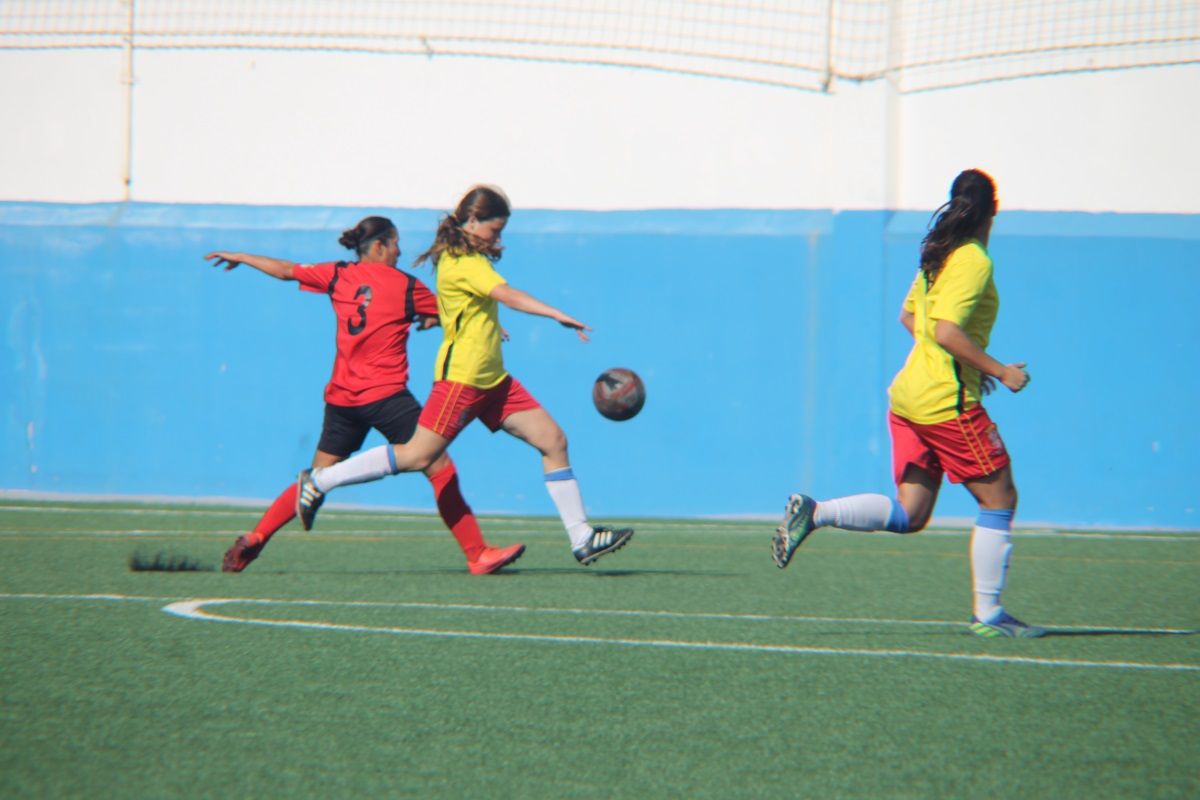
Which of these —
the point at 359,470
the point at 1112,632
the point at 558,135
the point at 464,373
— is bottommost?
the point at 1112,632

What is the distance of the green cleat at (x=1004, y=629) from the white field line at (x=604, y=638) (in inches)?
15.0

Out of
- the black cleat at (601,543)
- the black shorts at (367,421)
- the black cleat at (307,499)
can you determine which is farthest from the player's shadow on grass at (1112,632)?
the black cleat at (307,499)

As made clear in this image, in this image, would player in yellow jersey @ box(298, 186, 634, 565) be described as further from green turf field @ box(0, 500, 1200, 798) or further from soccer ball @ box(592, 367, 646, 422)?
soccer ball @ box(592, 367, 646, 422)

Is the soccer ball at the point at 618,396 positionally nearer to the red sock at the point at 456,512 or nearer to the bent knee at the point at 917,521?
the red sock at the point at 456,512

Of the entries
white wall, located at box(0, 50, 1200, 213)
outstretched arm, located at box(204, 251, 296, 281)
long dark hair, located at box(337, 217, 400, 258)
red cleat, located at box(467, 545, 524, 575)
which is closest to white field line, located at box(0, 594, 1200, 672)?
red cleat, located at box(467, 545, 524, 575)

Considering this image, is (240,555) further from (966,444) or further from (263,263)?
(966,444)

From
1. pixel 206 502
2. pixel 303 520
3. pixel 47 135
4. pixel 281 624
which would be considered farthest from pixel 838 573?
pixel 47 135

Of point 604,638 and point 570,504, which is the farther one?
point 570,504

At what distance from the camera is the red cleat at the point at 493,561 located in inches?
331

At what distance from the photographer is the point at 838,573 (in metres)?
8.98

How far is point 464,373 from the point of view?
7.96 m

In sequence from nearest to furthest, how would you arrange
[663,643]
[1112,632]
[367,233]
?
[663,643]
[1112,632]
[367,233]

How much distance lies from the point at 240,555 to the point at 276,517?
269 mm

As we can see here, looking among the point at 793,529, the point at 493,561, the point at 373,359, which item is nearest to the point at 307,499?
the point at 373,359
